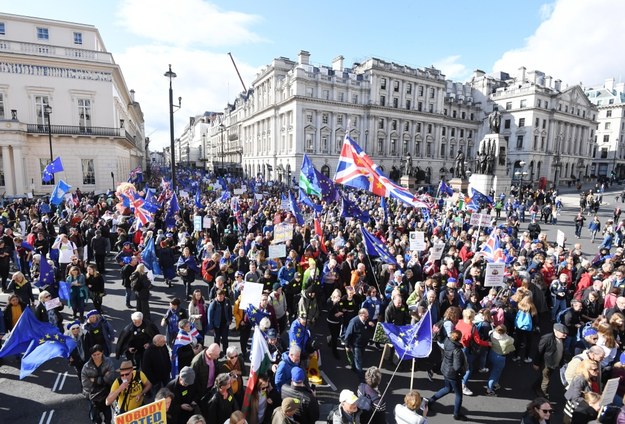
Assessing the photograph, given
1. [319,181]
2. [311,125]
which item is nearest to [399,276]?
[319,181]

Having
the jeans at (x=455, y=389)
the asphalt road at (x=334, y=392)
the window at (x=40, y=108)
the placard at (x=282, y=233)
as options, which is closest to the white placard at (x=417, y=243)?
the placard at (x=282, y=233)

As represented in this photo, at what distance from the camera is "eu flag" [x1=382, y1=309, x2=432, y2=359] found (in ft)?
19.7

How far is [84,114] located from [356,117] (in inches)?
1578

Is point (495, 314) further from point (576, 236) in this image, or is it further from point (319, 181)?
point (576, 236)

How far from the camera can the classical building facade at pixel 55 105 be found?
30172mm

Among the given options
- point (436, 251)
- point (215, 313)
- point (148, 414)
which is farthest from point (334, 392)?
point (436, 251)

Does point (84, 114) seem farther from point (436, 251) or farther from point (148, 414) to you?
point (148, 414)

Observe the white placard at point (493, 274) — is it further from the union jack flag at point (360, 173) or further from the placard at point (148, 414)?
the placard at point (148, 414)

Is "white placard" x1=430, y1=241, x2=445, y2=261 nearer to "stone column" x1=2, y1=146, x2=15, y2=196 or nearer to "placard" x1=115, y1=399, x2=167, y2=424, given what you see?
"placard" x1=115, y1=399, x2=167, y2=424

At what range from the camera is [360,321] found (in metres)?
6.94

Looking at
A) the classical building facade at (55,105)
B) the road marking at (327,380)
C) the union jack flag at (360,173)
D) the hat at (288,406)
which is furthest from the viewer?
the classical building facade at (55,105)

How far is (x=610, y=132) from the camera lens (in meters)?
91.6

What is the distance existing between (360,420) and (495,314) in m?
4.26

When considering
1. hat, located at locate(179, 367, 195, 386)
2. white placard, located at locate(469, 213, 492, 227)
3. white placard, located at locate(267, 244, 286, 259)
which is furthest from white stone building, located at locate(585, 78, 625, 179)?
hat, located at locate(179, 367, 195, 386)
